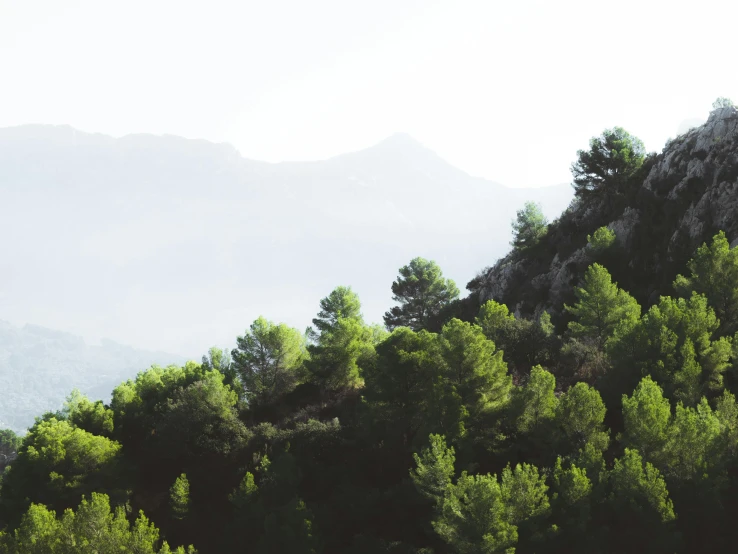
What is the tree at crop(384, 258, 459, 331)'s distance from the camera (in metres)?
84.3

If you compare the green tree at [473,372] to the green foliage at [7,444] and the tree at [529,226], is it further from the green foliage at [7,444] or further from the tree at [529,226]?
the green foliage at [7,444]

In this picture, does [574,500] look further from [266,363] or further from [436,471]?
[266,363]

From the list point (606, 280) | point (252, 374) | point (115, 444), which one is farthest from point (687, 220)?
point (115, 444)

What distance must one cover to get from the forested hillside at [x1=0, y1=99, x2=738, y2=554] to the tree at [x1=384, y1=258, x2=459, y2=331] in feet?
53.3

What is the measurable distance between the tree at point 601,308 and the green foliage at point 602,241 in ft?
46.5

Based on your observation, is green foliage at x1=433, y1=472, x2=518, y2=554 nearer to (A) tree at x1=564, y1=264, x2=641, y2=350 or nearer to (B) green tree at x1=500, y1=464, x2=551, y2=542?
(B) green tree at x1=500, y1=464, x2=551, y2=542

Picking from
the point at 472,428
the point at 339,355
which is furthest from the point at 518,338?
the point at 339,355

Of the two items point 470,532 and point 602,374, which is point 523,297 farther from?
point 470,532

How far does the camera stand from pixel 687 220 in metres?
56.6

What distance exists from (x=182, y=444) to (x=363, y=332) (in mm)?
22405

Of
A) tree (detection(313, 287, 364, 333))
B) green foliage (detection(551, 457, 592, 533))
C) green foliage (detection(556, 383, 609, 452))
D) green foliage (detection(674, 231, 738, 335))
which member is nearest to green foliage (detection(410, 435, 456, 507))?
green foliage (detection(551, 457, 592, 533))

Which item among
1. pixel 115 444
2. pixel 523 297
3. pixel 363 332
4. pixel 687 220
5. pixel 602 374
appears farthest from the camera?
pixel 523 297

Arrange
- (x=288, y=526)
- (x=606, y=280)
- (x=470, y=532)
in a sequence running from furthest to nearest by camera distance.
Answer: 1. (x=606, y=280)
2. (x=288, y=526)
3. (x=470, y=532)

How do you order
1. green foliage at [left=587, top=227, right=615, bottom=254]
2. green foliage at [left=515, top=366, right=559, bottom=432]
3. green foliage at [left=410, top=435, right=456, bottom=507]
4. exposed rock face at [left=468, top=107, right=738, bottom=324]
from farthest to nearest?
green foliage at [left=587, top=227, right=615, bottom=254] < exposed rock face at [left=468, top=107, right=738, bottom=324] < green foliage at [left=515, top=366, right=559, bottom=432] < green foliage at [left=410, top=435, right=456, bottom=507]
